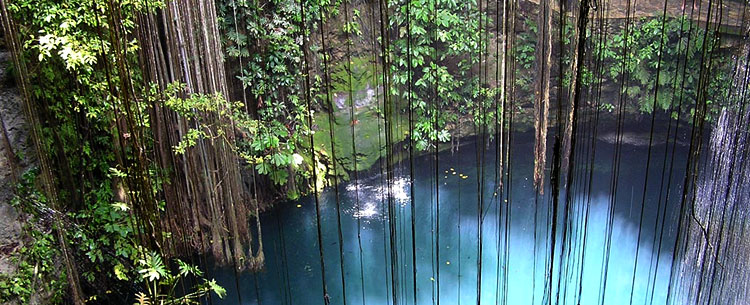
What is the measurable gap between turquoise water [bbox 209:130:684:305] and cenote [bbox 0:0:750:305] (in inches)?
1.0

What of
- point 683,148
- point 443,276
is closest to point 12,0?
point 443,276

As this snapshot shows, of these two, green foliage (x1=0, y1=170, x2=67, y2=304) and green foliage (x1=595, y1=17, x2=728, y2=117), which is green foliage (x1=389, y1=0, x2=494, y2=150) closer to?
green foliage (x1=595, y1=17, x2=728, y2=117)

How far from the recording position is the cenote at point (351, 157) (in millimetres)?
2518

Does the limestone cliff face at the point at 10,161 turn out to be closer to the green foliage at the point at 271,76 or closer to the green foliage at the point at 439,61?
the green foliage at the point at 271,76

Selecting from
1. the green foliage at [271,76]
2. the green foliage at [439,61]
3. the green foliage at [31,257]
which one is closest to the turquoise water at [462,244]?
the green foliage at [439,61]

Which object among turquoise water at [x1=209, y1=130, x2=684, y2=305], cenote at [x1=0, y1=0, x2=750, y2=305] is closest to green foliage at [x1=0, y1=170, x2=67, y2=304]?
cenote at [x1=0, y1=0, x2=750, y2=305]

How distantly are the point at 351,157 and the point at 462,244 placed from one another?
57.3 inches

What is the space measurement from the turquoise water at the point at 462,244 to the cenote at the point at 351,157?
2 centimetres

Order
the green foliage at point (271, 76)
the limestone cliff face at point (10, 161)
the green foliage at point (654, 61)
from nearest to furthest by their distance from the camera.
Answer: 1. the limestone cliff face at point (10, 161)
2. the green foliage at point (271, 76)
3. the green foliage at point (654, 61)

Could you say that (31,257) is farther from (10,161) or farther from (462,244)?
(462,244)

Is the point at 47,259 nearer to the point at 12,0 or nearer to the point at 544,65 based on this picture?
the point at 12,0

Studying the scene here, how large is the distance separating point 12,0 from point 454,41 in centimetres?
409

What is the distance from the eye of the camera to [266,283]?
171 inches

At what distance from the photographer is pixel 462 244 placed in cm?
502
